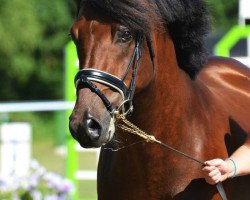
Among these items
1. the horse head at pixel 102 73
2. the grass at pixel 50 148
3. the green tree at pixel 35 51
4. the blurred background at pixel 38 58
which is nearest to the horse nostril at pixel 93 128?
the horse head at pixel 102 73

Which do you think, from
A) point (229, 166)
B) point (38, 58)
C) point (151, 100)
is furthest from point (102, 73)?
point (38, 58)

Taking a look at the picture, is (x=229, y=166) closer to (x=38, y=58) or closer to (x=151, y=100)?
(x=151, y=100)

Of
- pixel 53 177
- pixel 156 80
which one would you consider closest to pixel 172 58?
pixel 156 80

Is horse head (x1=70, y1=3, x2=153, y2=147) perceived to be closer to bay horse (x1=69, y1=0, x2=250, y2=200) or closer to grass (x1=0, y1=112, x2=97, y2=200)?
bay horse (x1=69, y1=0, x2=250, y2=200)

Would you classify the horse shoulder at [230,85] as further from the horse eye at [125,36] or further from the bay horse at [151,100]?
the horse eye at [125,36]

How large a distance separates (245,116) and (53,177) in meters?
1.58

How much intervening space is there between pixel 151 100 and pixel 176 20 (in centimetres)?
43

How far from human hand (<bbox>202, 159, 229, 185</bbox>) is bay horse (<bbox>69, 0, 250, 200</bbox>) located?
0.54 feet

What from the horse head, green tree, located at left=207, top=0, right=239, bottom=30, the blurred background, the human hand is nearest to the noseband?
the horse head

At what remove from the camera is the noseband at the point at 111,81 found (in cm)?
Answer: 375

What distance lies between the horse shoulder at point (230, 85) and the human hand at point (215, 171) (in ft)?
1.86

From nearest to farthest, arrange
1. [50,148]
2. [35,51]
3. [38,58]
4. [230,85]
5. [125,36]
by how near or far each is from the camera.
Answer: [125,36] → [230,85] → [50,148] → [35,51] → [38,58]

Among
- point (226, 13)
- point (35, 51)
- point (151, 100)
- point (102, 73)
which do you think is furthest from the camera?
point (226, 13)

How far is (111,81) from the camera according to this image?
3.79m
